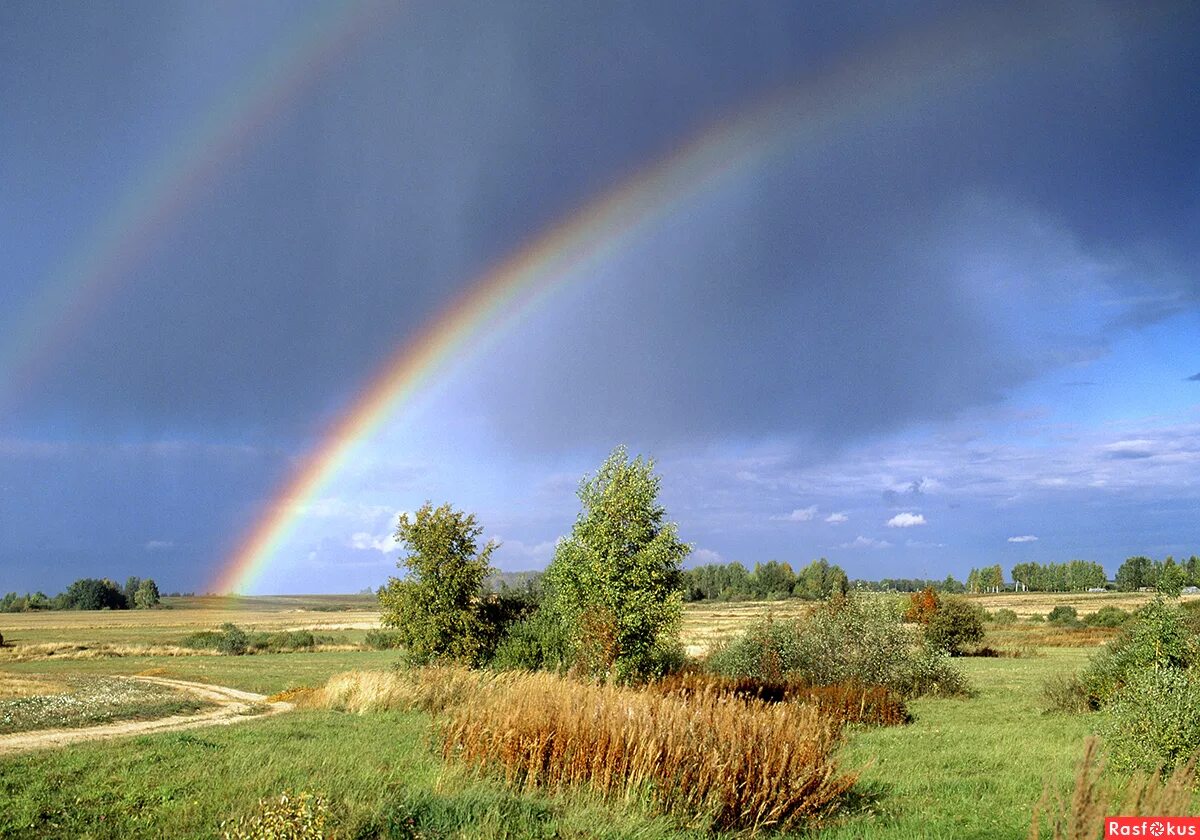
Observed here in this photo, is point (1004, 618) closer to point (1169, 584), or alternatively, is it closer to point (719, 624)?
point (719, 624)

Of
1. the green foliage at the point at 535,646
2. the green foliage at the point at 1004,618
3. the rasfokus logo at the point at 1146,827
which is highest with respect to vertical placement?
the rasfokus logo at the point at 1146,827

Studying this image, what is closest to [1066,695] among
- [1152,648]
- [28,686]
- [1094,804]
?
[1152,648]

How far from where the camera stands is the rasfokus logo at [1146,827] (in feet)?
20.1

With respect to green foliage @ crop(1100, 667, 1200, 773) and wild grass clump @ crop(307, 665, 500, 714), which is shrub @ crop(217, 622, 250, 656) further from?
green foliage @ crop(1100, 667, 1200, 773)

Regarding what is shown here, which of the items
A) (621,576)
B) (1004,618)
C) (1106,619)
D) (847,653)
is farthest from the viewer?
(1004,618)

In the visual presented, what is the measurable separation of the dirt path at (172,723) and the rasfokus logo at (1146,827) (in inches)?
771

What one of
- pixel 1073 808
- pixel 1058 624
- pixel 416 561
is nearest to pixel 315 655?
pixel 416 561

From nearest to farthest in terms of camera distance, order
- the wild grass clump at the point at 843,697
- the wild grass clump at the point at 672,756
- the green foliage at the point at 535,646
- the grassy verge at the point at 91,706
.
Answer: the wild grass clump at the point at 672,756 → the grassy verge at the point at 91,706 → the wild grass clump at the point at 843,697 → the green foliage at the point at 535,646

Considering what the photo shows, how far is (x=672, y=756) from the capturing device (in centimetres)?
1040

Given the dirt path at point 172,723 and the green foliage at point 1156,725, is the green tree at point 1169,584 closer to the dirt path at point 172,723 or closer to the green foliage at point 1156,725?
→ the green foliage at point 1156,725

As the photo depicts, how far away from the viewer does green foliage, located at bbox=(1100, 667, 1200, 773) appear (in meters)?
15.2

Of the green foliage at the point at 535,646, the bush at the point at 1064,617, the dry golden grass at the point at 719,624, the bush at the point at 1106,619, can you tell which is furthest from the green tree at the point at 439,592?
the bush at the point at 1064,617

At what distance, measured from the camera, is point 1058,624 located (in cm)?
9888

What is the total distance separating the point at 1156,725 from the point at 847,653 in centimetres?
1959
